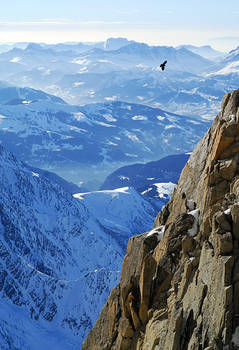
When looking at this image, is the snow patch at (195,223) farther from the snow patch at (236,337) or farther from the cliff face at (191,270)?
the snow patch at (236,337)

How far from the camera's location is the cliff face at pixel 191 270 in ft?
79.9

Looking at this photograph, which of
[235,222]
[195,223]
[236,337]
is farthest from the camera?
[195,223]

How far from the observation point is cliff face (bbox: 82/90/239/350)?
79.9ft

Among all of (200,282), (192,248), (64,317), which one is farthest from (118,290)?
(64,317)

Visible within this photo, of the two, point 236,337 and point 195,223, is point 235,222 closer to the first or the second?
point 236,337

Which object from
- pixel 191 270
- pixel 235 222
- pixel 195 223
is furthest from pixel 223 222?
pixel 195 223

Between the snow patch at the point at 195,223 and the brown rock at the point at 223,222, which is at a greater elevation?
the snow patch at the point at 195,223

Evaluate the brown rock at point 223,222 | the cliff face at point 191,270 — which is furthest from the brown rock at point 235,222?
the brown rock at point 223,222

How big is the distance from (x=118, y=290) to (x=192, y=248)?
27.5ft

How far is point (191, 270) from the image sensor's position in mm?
28141

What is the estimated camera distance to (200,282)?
85.5 ft

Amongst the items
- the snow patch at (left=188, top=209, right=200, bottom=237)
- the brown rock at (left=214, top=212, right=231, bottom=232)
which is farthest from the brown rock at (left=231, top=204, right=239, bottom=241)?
the snow patch at (left=188, top=209, right=200, bottom=237)

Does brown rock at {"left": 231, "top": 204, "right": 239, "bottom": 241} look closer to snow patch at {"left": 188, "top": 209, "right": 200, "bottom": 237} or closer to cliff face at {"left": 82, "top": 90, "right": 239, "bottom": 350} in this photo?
cliff face at {"left": 82, "top": 90, "right": 239, "bottom": 350}

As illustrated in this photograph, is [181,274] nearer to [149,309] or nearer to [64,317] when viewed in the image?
[149,309]
